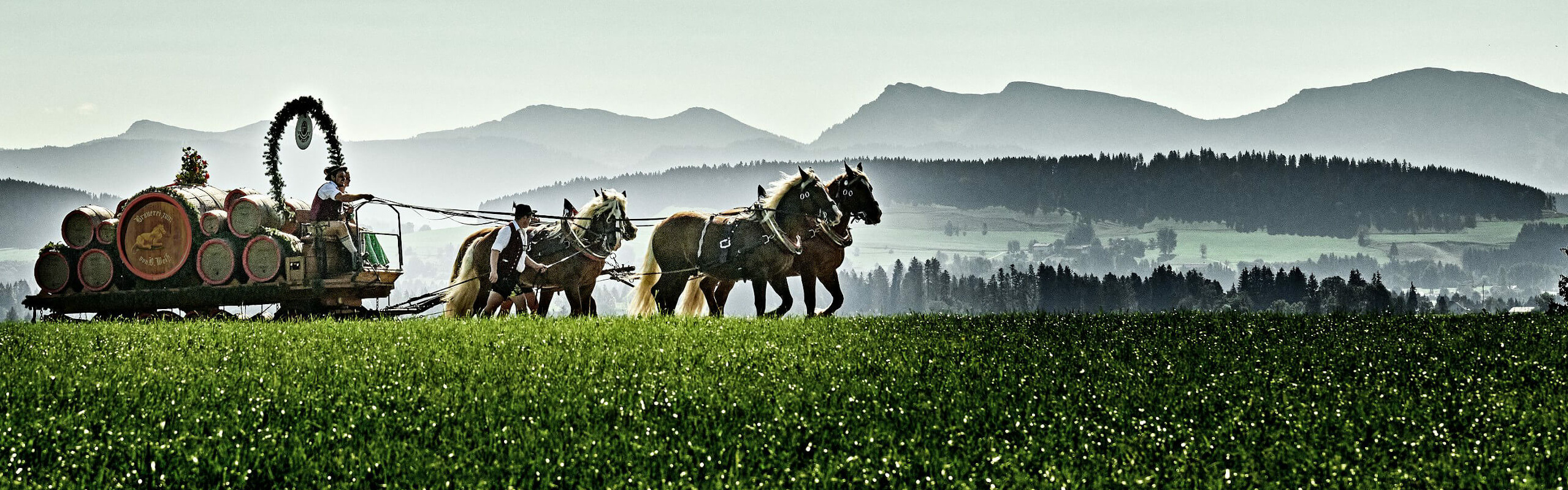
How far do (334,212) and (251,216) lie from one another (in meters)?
1.43

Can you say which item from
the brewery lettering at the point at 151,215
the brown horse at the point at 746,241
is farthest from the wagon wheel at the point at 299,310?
the brown horse at the point at 746,241

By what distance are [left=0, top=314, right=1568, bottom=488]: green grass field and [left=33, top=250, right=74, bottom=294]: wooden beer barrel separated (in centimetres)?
806

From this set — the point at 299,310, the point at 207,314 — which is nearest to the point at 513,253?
the point at 299,310

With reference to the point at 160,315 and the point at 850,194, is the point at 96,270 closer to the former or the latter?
the point at 160,315

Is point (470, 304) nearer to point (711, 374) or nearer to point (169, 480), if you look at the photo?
point (711, 374)

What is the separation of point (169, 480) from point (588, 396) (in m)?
3.70

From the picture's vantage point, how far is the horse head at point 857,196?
21094 mm

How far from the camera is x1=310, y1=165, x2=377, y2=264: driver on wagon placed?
21.5 metres

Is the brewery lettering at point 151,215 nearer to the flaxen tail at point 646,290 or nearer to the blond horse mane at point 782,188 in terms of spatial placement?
the flaxen tail at point 646,290

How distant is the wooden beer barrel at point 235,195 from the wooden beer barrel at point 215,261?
648 millimetres

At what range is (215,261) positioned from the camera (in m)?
22.0

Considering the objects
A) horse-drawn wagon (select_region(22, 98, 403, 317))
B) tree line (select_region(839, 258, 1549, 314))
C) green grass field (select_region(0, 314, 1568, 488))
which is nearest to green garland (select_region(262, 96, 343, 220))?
horse-drawn wagon (select_region(22, 98, 403, 317))

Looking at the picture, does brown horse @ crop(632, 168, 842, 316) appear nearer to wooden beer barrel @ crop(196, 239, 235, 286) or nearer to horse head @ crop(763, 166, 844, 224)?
horse head @ crop(763, 166, 844, 224)

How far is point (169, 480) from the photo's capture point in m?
9.40
